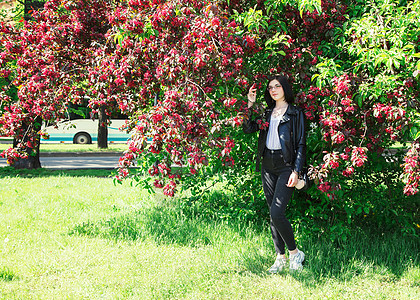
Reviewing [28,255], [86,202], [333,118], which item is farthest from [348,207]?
[86,202]

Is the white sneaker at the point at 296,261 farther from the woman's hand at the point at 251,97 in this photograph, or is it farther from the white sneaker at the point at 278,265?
the woman's hand at the point at 251,97

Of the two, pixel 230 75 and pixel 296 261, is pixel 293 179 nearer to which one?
pixel 296 261

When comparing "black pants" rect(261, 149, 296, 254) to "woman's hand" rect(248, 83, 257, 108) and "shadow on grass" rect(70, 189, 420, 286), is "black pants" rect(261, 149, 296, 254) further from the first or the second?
"woman's hand" rect(248, 83, 257, 108)

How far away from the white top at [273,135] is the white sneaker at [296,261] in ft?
3.52

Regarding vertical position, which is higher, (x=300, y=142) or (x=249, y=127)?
(x=249, y=127)

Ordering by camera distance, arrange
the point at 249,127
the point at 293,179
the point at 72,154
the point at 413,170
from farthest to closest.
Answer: the point at 72,154 < the point at 249,127 < the point at 293,179 < the point at 413,170

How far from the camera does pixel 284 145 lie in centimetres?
379

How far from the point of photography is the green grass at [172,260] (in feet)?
11.3

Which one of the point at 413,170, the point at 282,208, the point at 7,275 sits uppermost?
the point at 413,170

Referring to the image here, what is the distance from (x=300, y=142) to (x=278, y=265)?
4.01ft

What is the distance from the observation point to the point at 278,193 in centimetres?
383

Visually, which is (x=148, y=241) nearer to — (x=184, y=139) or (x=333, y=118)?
(x=184, y=139)

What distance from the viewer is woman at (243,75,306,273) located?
12.4 feet

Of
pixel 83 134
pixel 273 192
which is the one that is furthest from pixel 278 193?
pixel 83 134
